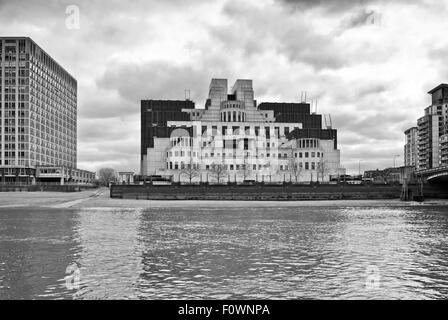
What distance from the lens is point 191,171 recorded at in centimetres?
16962

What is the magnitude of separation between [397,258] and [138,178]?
490ft

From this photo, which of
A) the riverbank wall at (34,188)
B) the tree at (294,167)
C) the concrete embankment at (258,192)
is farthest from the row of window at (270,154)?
the concrete embankment at (258,192)

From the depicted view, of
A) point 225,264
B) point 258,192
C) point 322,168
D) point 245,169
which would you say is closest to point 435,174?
point 258,192

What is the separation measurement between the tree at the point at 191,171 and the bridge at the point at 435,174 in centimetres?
7707

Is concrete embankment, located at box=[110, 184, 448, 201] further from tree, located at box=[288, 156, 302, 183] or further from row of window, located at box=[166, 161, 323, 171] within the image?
row of window, located at box=[166, 161, 323, 171]

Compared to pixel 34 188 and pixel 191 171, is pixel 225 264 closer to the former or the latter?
pixel 34 188

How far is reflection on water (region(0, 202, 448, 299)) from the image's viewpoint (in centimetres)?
1551

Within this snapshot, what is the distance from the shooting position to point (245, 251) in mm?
25172

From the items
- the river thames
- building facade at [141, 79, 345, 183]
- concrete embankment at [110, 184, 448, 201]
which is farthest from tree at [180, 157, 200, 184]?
the river thames

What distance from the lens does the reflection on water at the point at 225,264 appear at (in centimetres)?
1551

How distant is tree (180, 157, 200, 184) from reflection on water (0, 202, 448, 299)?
136m

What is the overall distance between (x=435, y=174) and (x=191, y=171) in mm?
84778

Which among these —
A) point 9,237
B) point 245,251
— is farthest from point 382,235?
point 9,237
